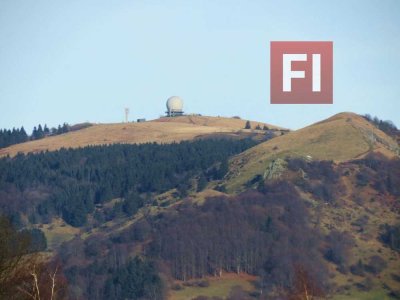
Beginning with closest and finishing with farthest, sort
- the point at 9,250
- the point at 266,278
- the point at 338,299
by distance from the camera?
the point at 9,250 → the point at 338,299 → the point at 266,278

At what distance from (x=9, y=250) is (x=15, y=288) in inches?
109

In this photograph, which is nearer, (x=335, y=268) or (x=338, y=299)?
(x=338, y=299)

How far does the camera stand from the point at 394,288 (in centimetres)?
18725

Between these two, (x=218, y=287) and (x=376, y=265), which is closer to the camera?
(x=218, y=287)

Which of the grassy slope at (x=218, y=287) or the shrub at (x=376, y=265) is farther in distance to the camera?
the shrub at (x=376, y=265)

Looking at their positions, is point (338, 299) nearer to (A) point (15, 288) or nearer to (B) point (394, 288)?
(B) point (394, 288)

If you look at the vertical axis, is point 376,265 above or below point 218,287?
above

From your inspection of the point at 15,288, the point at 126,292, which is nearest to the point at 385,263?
the point at 126,292

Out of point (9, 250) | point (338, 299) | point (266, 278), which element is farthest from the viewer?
point (266, 278)

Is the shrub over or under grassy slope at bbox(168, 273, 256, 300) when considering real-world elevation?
over

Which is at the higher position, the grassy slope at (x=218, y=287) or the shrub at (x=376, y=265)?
the shrub at (x=376, y=265)

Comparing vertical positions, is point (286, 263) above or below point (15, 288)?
below

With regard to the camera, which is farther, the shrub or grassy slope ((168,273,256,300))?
the shrub

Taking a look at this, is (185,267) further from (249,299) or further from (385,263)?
(385,263)
